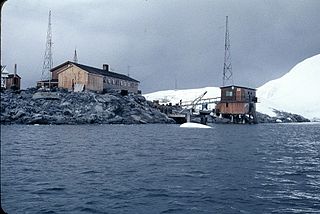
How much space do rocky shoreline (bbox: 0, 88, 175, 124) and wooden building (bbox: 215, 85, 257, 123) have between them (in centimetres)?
2849

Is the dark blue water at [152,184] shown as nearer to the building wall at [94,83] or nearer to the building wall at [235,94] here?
the building wall at [94,83]

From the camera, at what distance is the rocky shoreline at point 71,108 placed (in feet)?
194

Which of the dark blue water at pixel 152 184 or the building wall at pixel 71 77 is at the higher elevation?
the building wall at pixel 71 77

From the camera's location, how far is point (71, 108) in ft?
214

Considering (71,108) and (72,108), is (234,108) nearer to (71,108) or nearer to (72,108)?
(72,108)

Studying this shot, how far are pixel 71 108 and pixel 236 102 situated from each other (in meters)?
49.2

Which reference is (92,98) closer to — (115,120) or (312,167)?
(115,120)

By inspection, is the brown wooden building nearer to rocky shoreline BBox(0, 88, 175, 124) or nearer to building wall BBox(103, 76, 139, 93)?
rocky shoreline BBox(0, 88, 175, 124)

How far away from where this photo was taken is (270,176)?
58.4 feet

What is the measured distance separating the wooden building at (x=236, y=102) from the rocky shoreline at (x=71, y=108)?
2849cm

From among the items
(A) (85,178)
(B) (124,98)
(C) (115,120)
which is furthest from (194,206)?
(B) (124,98)

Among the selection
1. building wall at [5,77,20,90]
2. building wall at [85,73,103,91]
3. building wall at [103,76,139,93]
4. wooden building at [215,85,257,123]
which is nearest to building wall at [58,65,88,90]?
building wall at [85,73,103,91]

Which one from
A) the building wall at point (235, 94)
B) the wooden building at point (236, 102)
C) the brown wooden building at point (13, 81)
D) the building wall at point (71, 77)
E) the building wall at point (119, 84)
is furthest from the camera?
the wooden building at point (236, 102)

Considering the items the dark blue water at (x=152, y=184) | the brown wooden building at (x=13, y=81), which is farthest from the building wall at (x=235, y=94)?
the dark blue water at (x=152, y=184)
